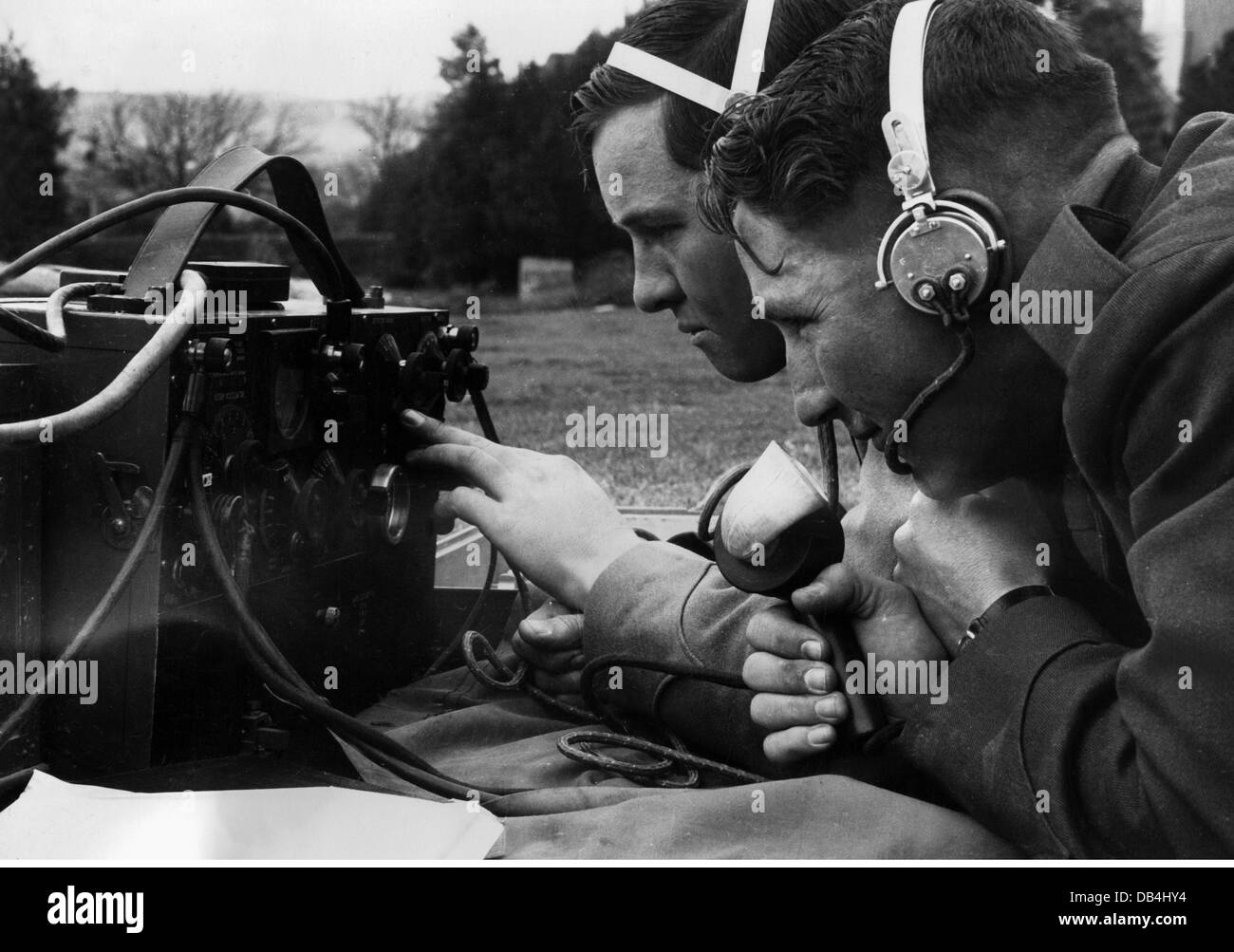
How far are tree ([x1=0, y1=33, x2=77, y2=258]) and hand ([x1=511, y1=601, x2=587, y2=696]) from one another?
887 millimetres

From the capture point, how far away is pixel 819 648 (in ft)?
3.60

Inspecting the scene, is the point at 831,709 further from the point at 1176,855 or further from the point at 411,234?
the point at 411,234

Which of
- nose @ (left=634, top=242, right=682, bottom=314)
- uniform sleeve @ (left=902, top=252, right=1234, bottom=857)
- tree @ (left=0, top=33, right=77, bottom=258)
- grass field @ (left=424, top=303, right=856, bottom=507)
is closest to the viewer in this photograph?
uniform sleeve @ (left=902, top=252, right=1234, bottom=857)

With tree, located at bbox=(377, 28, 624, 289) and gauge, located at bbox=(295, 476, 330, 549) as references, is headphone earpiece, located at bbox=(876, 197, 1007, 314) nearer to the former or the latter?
gauge, located at bbox=(295, 476, 330, 549)

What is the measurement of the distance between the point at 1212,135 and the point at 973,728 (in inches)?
18.4

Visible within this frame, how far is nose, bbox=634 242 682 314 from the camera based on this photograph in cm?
148

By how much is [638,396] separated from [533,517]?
103 cm

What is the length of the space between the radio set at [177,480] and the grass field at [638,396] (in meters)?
0.69

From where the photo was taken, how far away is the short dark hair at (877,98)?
952 mm

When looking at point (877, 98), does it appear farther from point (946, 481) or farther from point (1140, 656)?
point (1140, 656)

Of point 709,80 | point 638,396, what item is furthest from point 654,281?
point 638,396

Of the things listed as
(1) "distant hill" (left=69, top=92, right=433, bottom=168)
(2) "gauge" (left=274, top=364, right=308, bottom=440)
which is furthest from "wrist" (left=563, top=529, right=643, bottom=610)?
(1) "distant hill" (left=69, top=92, right=433, bottom=168)

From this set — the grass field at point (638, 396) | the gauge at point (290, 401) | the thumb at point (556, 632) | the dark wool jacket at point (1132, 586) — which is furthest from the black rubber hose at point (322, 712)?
the grass field at point (638, 396)

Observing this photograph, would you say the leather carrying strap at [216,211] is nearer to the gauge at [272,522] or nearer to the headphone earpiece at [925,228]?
the gauge at [272,522]
